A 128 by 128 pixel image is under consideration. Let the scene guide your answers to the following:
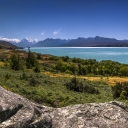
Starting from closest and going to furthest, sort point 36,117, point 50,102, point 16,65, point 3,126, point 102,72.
A: point 3,126
point 36,117
point 50,102
point 16,65
point 102,72

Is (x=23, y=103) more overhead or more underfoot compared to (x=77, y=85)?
more overhead

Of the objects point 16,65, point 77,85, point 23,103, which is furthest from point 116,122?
point 16,65

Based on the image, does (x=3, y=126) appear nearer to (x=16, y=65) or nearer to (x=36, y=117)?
(x=36, y=117)

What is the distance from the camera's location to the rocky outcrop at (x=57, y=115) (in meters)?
5.74

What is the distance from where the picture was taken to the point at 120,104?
313 inches

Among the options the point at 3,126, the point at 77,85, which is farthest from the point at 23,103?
the point at 77,85

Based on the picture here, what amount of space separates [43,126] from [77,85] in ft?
106

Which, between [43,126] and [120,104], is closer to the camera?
[43,126]

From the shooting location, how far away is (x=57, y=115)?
7.44 meters

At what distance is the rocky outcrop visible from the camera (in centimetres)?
574

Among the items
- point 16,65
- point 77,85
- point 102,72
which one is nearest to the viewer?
point 77,85

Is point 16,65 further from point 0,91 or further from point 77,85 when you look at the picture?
point 0,91

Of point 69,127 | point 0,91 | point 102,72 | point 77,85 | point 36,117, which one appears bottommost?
point 102,72

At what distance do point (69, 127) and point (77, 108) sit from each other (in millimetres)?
887
